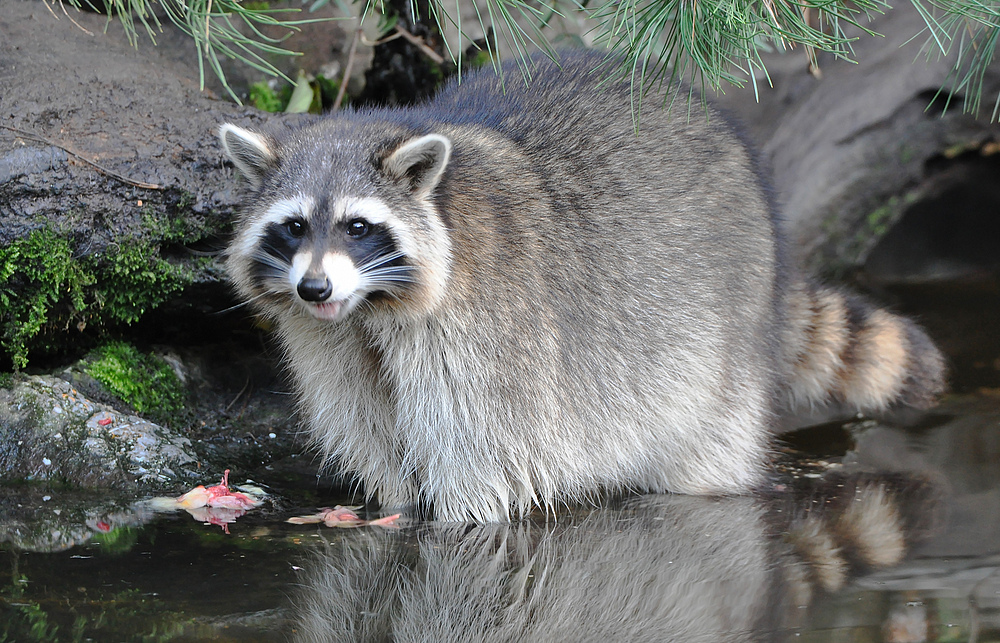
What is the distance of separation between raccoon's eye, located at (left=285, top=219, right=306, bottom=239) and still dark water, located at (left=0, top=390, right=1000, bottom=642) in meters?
0.93

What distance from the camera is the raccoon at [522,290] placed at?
2.96m

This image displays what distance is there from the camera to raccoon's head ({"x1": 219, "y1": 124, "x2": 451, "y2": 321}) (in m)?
2.83

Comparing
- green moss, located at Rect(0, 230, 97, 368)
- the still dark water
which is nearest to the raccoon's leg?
the still dark water

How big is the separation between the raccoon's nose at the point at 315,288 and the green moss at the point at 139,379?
1.37 meters

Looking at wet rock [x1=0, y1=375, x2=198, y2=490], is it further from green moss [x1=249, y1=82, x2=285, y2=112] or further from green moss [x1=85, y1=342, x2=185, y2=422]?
green moss [x1=249, y1=82, x2=285, y2=112]

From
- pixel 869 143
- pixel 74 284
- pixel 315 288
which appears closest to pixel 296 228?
pixel 315 288

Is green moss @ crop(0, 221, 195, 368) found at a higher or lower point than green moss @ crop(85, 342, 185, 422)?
higher

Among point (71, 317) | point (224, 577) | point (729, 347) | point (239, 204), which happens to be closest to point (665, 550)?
point (729, 347)

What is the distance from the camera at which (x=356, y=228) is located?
2.87m

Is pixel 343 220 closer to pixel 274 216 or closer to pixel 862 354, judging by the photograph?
pixel 274 216

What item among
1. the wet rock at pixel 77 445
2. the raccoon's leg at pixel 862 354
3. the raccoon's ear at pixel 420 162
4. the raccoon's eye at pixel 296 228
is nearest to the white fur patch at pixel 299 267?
the raccoon's eye at pixel 296 228

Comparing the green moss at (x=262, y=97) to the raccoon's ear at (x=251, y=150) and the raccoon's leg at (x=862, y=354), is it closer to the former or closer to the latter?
the raccoon's ear at (x=251, y=150)

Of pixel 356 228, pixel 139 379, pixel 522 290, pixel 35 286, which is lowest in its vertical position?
pixel 139 379

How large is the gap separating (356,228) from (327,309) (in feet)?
0.86
